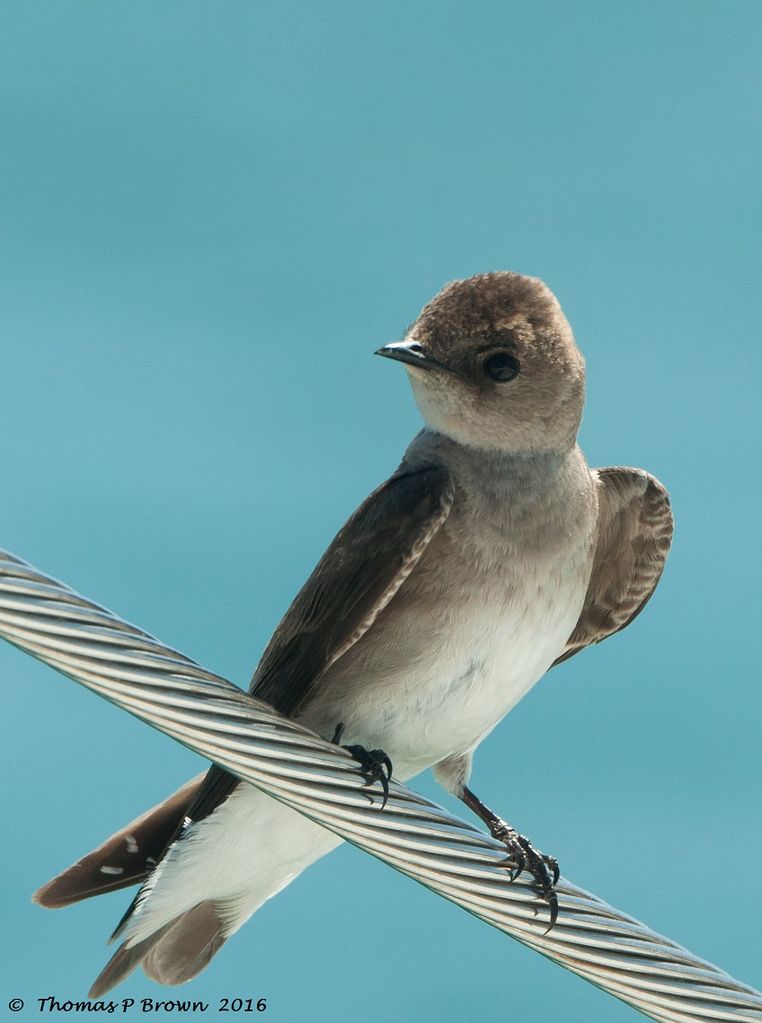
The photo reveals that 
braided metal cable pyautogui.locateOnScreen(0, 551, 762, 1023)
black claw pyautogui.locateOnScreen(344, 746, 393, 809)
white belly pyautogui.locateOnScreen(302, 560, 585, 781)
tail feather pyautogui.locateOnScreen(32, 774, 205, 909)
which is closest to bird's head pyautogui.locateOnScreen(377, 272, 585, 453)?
white belly pyautogui.locateOnScreen(302, 560, 585, 781)

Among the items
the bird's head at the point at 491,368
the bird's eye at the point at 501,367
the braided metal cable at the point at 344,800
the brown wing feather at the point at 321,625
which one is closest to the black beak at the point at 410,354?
the bird's head at the point at 491,368

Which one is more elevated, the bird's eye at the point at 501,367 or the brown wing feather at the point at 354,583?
the bird's eye at the point at 501,367

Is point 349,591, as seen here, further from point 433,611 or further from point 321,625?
point 433,611

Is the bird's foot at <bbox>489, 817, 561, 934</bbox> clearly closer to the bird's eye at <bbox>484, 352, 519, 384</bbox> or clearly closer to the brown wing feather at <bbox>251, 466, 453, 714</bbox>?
the brown wing feather at <bbox>251, 466, 453, 714</bbox>

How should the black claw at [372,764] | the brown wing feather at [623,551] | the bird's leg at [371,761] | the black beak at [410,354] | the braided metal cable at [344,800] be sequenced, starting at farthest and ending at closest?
the brown wing feather at [623,551]
the black beak at [410,354]
the bird's leg at [371,761]
the black claw at [372,764]
the braided metal cable at [344,800]

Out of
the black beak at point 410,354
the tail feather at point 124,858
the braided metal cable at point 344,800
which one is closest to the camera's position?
the braided metal cable at point 344,800

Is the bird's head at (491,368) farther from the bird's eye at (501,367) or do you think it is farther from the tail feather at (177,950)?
the tail feather at (177,950)
